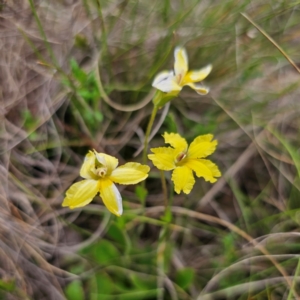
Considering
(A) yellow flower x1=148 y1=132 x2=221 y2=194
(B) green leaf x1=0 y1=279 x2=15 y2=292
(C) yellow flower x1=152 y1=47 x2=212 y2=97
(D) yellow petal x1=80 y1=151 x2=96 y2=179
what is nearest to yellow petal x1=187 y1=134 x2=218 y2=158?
(A) yellow flower x1=148 y1=132 x2=221 y2=194

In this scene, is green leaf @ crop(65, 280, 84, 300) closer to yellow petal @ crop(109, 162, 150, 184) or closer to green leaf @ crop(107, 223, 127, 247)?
green leaf @ crop(107, 223, 127, 247)

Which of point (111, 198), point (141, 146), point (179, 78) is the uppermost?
point (179, 78)

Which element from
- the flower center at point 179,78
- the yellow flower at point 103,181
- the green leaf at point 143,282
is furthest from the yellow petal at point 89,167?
the green leaf at point 143,282

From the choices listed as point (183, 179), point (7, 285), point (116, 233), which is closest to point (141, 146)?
point (116, 233)

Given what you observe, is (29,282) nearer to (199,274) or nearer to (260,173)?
(199,274)

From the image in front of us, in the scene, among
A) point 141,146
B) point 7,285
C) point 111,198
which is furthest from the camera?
point 141,146

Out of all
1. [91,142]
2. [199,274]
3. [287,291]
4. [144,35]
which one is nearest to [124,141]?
[91,142]

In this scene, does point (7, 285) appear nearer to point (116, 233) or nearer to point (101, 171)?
point (116, 233)
